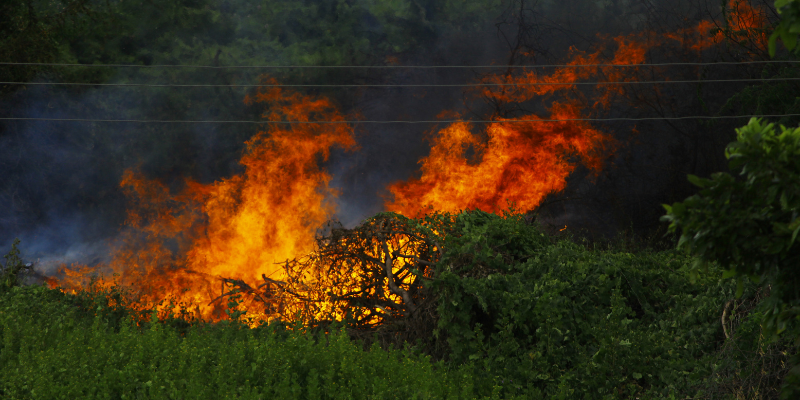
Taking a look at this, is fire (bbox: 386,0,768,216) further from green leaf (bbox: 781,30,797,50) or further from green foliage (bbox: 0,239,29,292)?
green leaf (bbox: 781,30,797,50)

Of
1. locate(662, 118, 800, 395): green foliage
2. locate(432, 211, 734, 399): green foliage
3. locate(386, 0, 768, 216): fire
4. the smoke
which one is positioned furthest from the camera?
the smoke

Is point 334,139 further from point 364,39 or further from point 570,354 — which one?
point 570,354

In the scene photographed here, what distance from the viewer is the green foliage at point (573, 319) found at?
7852 millimetres

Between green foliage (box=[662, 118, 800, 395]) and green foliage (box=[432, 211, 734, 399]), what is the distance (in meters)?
4.01

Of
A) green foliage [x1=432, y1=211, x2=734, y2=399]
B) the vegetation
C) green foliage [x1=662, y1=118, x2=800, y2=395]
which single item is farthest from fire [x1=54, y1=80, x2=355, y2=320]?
green foliage [x1=662, y1=118, x2=800, y2=395]

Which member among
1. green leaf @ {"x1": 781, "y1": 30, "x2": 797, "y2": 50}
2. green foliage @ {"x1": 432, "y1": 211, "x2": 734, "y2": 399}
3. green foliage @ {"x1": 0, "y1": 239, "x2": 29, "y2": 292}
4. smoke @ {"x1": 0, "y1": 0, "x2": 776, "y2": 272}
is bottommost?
green foliage @ {"x1": 432, "y1": 211, "x2": 734, "y2": 399}

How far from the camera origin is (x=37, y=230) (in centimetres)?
1673

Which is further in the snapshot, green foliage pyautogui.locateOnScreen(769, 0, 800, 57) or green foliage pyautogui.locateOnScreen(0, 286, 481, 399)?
green foliage pyautogui.locateOnScreen(0, 286, 481, 399)

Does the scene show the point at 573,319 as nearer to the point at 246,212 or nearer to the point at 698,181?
the point at 698,181

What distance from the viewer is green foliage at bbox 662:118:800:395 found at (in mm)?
3391

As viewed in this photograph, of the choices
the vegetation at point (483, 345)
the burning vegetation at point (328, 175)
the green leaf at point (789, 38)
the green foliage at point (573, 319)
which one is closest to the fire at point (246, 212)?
the burning vegetation at point (328, 175)

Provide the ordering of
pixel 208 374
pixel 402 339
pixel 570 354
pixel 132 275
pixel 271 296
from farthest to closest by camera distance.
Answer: pixel 132 275 < pixel 271 296 < pixel 402 339 < pixel 570 354 < pixel 208 374

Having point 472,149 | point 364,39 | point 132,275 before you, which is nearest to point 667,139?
point 472,149

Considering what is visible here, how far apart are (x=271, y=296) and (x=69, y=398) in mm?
4637
